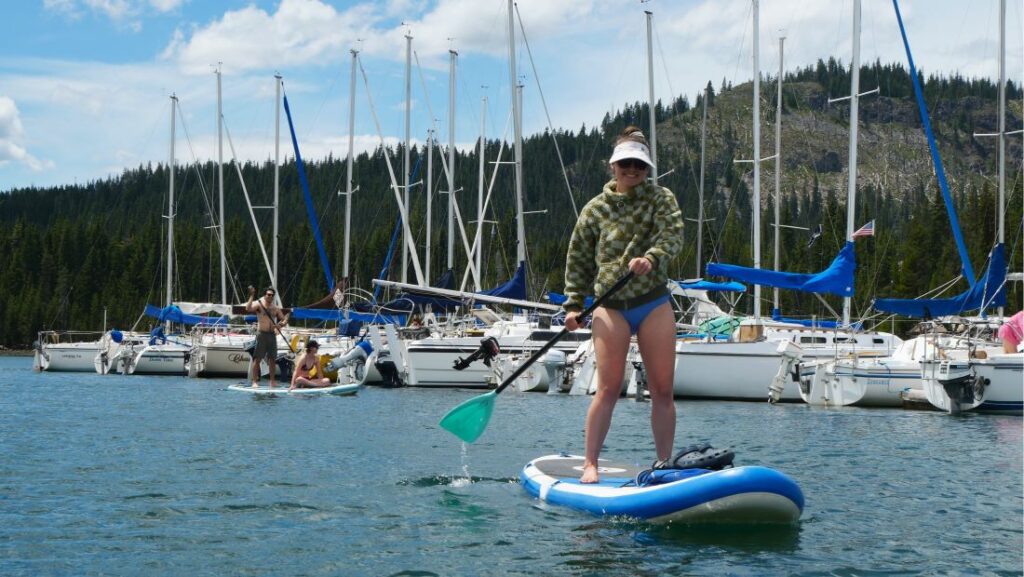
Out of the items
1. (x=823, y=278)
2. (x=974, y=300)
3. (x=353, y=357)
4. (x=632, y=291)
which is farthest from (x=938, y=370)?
(x=353, y=357)

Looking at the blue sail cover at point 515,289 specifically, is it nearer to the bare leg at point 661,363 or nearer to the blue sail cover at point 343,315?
the blue sail cover at point 343,315

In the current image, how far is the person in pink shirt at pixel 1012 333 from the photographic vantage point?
2342cm

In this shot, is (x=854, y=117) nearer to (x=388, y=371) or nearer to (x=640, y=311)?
(x=388, y=371)

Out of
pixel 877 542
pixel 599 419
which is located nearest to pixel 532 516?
pixel 599 419

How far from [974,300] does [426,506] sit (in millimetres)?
23387

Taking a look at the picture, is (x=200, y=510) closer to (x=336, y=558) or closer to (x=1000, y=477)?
(x=336, y=558)

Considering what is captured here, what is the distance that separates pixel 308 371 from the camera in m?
26.5

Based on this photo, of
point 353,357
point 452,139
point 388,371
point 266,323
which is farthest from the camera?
point 452,139

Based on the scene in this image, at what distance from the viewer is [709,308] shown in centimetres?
3769

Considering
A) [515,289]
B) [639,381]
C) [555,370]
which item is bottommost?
[639,381]

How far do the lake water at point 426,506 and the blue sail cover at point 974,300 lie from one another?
11.5 meters

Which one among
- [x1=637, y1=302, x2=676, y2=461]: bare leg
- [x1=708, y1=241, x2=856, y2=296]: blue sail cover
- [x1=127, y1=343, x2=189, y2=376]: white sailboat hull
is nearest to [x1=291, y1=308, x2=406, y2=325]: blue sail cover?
[x1=127, y1=343, x2=189, y2=376]: white sailboat hull

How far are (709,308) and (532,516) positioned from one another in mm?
30735

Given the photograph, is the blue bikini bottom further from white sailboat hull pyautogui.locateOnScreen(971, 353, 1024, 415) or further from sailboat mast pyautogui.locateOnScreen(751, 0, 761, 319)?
sailboat mast pyautogui.locateOnScreen(751, 0, 761, 319)
